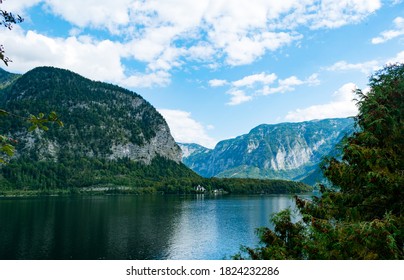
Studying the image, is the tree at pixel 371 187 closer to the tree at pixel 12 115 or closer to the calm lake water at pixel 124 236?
the tree at pixel 12 115

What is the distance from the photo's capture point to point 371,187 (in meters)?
12.0

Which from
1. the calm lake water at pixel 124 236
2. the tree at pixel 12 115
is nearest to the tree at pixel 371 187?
the tree at pixel 12 115

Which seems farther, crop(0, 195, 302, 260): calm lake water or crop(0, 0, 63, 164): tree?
crop(0, 195, 302, 260): calm lake water

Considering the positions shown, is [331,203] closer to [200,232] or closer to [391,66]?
[391,66]

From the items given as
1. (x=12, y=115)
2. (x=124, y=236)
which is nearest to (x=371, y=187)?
(x=12, y=115)

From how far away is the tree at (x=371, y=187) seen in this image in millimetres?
10480

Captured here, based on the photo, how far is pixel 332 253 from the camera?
11.2 metres

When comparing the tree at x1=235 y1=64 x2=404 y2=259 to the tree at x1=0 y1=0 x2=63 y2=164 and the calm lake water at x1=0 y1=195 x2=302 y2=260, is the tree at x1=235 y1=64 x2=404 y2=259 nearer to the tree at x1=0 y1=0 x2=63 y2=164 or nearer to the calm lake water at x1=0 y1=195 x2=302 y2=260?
the tree at x1=0 y1=0 x2=63 y2=164

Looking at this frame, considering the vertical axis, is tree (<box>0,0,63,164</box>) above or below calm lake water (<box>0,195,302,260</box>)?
above

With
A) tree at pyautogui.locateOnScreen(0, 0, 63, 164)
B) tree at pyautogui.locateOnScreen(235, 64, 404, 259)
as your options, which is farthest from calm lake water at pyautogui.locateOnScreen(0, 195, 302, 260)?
tree at pyautogui.locateOnScreen(0, 0, 63, 164)

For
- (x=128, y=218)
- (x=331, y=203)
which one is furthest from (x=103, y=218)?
(x=331, y=203)

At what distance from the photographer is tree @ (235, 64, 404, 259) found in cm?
1048
